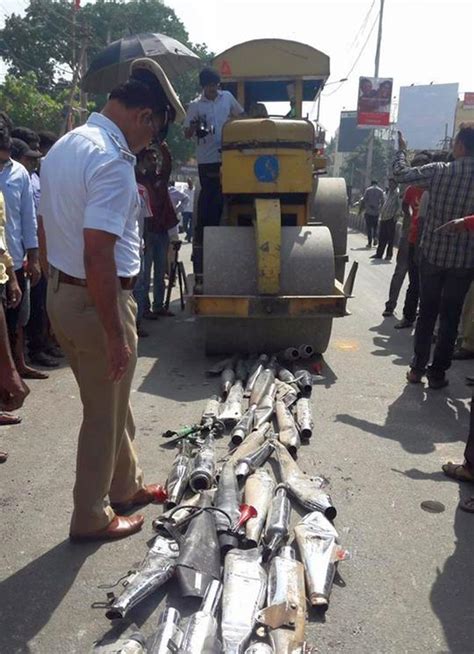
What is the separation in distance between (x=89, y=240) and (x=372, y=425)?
2929mm

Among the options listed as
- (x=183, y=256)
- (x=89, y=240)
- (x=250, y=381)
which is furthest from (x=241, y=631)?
(x=183, y=256)

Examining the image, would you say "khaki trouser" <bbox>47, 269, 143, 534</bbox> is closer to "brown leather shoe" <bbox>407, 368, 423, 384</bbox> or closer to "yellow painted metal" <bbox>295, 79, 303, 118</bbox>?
"brown leather shoe" <bbox>407, 368, 423, 384</bbox>

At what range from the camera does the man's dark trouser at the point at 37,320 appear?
6047 mm

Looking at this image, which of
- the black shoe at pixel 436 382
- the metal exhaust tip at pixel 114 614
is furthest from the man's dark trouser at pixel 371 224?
the metal exhaust tip at pixel 114 614

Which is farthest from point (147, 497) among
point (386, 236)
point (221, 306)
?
point (386, 236)

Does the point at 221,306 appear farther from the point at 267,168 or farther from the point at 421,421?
the point at 421,421

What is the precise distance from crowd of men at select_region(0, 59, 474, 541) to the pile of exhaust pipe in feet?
1.21

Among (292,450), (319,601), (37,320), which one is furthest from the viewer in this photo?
(37,320)

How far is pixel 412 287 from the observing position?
7695mm

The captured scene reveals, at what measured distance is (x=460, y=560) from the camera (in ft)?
10.1

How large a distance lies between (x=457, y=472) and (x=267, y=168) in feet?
11.1

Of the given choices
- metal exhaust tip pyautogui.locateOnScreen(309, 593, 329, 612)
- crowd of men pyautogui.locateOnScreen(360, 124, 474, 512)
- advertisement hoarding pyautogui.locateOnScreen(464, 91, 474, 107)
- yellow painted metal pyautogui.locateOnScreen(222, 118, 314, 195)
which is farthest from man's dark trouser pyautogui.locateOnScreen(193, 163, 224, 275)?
advertisement hoarding pyautogui.locateOnScreen(464, 91, 474, 107)

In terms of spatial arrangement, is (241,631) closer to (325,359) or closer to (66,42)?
(325,359)

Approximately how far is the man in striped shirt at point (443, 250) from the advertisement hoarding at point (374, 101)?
30.9 metres
